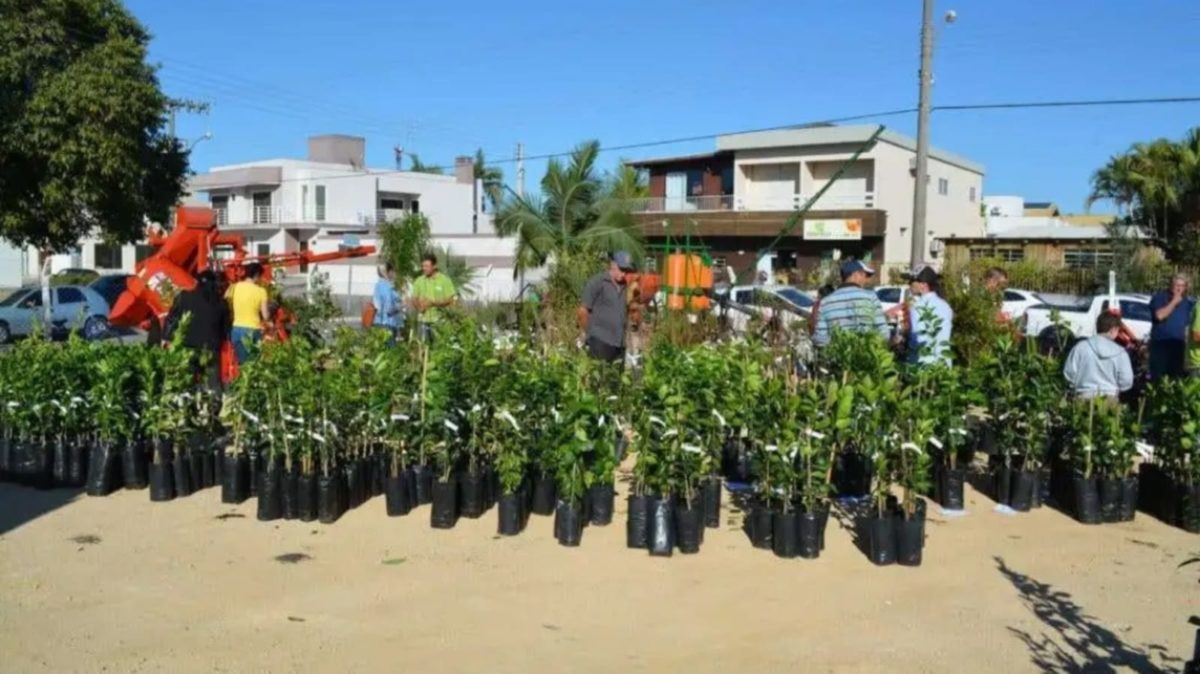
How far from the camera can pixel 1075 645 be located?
519 centimetres

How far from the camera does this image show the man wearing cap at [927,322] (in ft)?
26.4

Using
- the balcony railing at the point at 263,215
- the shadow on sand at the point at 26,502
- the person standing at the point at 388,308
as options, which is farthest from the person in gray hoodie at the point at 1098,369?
the balcony railing at the point at 263,215

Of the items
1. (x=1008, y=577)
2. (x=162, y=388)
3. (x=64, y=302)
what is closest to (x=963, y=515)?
(x=1008, y=577)

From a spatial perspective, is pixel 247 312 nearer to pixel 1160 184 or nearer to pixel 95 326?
pixel 95 326

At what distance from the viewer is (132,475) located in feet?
26.6

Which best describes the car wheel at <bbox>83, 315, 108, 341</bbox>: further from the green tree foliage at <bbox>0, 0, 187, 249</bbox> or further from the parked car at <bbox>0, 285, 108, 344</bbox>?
the green tree foliage at <bbox>0, 0, 187, 249</bbox>

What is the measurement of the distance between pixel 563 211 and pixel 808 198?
22396 millimetres

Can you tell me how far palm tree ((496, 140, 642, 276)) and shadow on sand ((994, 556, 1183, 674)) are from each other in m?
16.7

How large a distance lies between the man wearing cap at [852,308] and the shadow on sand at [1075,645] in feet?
9.77

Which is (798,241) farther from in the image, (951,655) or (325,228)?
(951,655)

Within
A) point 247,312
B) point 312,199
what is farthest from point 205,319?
point 312,199

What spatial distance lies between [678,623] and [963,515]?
3046 mm

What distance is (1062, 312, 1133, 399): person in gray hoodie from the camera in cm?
808

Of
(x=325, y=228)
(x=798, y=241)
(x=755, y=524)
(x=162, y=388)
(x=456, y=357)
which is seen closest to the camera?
(x=755, y=524)
